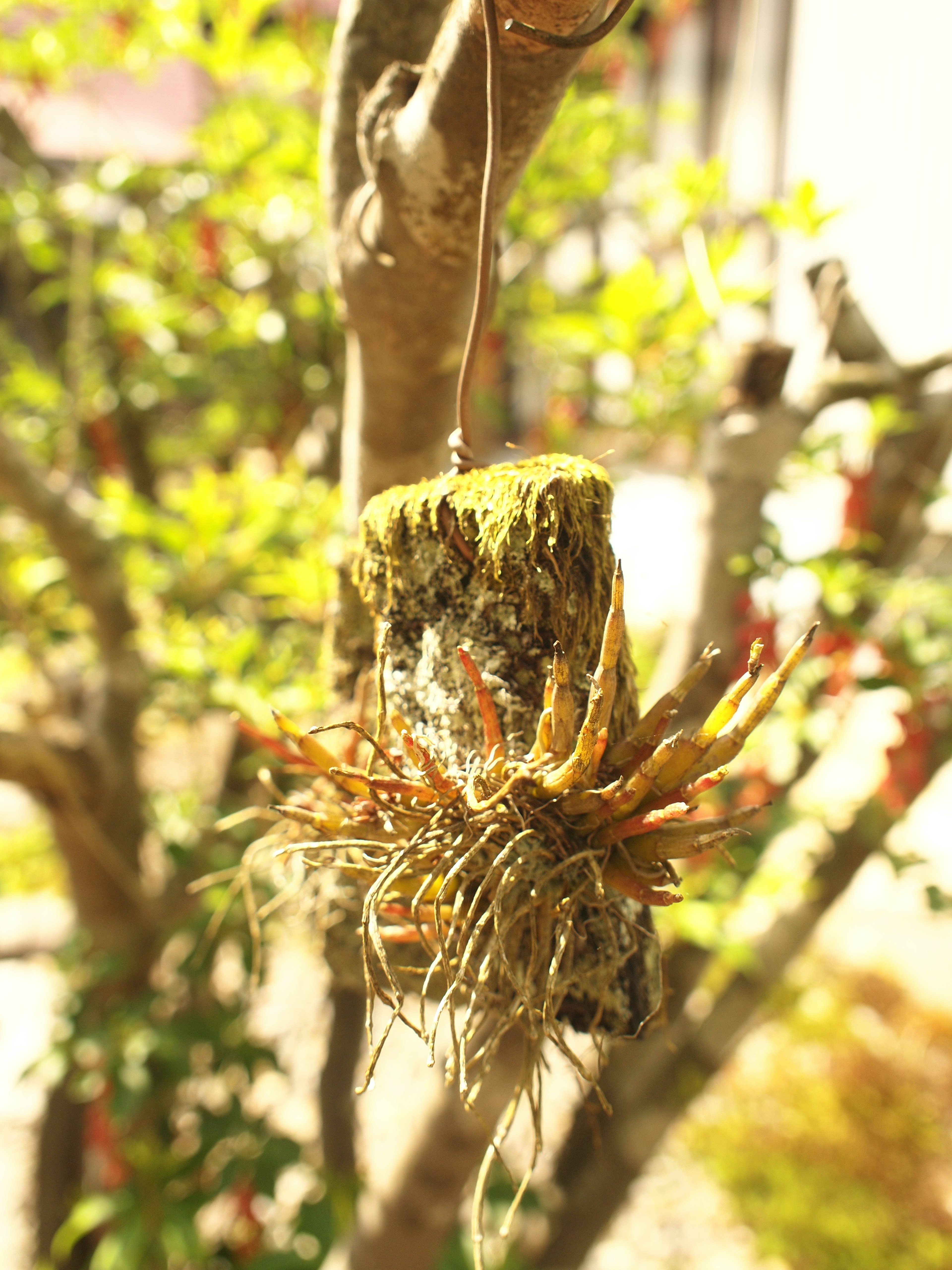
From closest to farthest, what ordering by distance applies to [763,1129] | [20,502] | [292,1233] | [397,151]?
[397,151]
[20,502]
[292,1233]
[763,1129]

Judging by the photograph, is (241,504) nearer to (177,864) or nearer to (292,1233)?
(177,864)

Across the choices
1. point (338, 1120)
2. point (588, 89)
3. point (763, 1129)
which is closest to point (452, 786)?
point (338, 1120)

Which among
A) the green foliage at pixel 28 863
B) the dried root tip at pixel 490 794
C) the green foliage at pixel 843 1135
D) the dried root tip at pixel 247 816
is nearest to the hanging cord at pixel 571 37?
the dried root tip at pixel 490 794

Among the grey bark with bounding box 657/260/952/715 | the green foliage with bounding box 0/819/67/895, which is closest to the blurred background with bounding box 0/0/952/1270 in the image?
the grey bark with bounding box 657/260/952/715

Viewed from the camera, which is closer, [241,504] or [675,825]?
[675,825]

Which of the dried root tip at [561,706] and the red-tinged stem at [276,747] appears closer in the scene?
the dried root tip at [561,706]

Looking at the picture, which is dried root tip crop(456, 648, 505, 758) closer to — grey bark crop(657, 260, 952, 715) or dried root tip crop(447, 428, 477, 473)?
dried root tip crop(447, 428, 477, 473)

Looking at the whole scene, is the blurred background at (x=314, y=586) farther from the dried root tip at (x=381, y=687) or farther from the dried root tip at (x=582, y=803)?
the dried root tip at (x=582, y=803)

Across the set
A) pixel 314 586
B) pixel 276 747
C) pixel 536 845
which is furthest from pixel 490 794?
pixel 314 586
